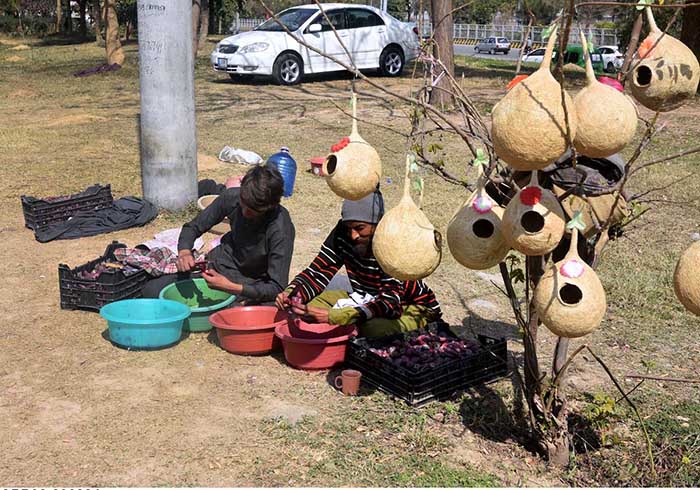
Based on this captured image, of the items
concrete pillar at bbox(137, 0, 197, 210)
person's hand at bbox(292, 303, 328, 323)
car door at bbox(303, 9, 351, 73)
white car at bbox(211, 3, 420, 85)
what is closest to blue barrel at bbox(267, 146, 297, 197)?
concrete pillar at bbox(137, 0, 197, 210)

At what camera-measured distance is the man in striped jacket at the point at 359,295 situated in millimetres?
4504

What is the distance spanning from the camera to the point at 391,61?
1905 cm

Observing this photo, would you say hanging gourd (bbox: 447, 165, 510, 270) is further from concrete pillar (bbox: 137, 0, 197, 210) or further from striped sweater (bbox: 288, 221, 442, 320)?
concrete pillar (bbox: 137, 0, 197, 210)

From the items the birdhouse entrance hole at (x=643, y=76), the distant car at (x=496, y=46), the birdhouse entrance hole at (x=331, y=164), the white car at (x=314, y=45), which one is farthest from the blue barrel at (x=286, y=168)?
the distant car at (x=496, y=46)

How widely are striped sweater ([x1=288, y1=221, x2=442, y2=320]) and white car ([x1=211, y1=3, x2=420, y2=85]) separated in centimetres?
1240

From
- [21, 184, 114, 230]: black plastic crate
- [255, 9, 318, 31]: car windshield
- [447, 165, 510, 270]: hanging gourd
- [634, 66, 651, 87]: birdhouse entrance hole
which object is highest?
A: [255, 9, 318, 31]: car windshield

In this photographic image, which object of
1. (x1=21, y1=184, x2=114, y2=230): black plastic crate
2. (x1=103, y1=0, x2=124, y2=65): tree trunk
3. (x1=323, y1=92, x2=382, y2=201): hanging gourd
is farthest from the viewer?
(x1=103, y1=0, x2=124, y2=65): tree trunk

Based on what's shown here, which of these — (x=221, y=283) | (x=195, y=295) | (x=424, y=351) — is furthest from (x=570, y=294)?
(x=195, y=295)

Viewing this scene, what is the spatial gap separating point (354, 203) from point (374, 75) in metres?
15.7

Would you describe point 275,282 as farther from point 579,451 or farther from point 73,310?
point 579,451

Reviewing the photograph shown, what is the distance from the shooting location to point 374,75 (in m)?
19.6

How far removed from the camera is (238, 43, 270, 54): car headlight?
679 inches

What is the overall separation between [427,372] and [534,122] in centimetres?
192

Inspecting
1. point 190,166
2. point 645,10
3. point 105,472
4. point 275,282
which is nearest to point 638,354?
point 275,282
